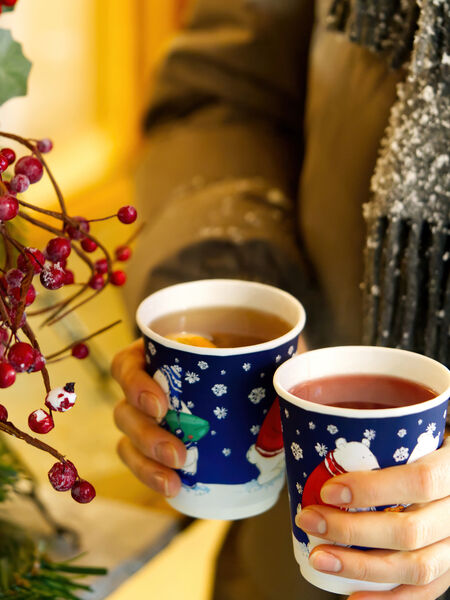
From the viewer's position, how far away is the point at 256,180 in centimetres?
97

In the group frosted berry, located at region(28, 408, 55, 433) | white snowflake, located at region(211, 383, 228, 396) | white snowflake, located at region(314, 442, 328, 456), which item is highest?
frosted berry, located at region(28, 408, 55, 433)

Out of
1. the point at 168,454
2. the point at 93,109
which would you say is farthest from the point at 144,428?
the point at 93,109

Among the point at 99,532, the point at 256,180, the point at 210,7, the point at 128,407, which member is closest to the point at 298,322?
the point at 128,407

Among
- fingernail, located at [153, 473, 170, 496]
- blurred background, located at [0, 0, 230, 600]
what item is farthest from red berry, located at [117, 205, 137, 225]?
blurred background, located at [0, 0, 230, 600]

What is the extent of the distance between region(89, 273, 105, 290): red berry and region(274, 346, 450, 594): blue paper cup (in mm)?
140

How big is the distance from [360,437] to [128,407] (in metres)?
0.24

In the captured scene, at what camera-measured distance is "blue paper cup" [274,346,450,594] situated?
0.42 meters

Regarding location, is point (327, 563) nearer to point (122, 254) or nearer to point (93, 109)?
point (122, 254)

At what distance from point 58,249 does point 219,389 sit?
15 cm

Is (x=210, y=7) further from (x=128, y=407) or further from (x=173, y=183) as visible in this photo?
(x=128, y=407)

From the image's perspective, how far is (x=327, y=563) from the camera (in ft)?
1.42

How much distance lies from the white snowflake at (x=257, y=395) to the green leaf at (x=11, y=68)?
9.6 inches

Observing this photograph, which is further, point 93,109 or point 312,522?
point 93,109

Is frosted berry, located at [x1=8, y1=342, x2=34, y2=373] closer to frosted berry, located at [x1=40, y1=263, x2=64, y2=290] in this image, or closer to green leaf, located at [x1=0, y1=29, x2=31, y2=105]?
frosted berry, located at [x1=40, y1=263, x2=64, y2=290]
